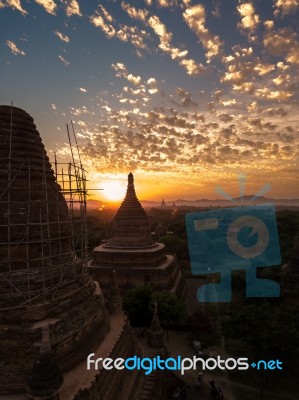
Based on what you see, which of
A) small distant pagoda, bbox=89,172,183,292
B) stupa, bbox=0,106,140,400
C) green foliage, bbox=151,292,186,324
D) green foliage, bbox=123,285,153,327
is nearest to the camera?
stupa, bbox=0,106,140,400

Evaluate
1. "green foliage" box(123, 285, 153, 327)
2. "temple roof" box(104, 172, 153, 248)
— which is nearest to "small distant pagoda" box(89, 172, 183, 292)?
"temple roof" box(104, 172, 153, 248)

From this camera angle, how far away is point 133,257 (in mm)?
28719

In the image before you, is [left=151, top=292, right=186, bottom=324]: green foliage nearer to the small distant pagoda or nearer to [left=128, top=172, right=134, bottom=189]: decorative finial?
the small distant pagoda

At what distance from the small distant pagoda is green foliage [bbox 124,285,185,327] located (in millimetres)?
4847

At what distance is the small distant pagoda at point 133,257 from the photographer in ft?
89.8

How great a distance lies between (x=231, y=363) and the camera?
1798 cm

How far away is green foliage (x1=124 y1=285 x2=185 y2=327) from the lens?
2130 cm

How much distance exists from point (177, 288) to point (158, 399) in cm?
1469

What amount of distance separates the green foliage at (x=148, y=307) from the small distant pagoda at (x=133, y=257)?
4847 mm

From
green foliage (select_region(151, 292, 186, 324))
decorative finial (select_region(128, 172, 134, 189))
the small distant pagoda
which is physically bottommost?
green foliage (select_region(151, 292, 186, 324))

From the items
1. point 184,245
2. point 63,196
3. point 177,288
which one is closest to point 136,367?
point 63,196

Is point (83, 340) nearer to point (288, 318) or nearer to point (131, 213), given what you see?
point (288, 318)

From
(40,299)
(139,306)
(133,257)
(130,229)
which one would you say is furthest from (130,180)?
(40,299)

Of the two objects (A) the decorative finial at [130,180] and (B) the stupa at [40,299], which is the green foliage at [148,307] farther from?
(A) the decorative finial at [130,180]
